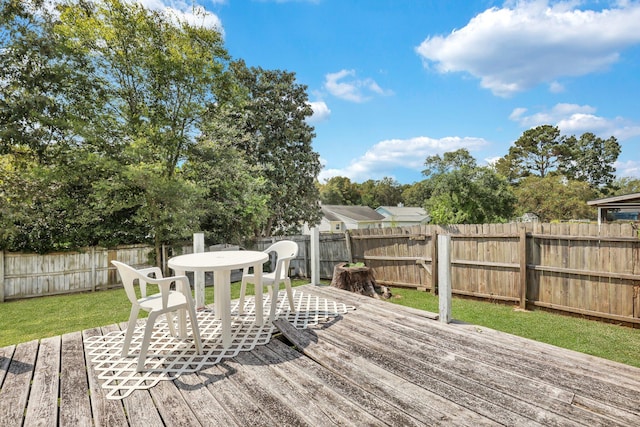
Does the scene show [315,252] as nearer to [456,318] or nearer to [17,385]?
[456,318]

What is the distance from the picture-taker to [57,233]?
7.29 meters

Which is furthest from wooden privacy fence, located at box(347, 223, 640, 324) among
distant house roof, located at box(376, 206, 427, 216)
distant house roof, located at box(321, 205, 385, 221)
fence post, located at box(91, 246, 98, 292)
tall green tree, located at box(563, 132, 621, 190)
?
tall green tree, located at box(563, 132, 621, 190)

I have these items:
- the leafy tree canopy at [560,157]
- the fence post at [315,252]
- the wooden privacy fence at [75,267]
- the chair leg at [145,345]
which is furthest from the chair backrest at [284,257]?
the leafy tree canopy at [560,157]

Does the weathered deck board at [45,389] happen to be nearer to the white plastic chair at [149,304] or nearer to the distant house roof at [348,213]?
the white plastic chair at [149,304]

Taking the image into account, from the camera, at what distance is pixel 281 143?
13.8 m

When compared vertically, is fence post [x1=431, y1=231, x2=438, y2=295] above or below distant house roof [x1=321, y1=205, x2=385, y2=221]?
below

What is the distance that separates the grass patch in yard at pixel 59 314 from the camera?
15.1ft

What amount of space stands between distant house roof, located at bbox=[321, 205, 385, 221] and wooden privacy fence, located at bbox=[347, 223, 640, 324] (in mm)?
17860

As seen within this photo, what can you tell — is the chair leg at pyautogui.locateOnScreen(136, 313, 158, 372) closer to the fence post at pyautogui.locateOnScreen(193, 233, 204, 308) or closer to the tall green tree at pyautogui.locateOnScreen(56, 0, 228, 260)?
the fence post at pyautogui.locateOnScreen(193, 233, 204, 308)

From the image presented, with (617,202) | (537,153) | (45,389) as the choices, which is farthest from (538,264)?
(537,153)

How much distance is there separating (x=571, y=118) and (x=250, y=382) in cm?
3819

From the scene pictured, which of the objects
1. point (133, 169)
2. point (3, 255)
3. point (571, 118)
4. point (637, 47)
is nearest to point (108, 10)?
point (133, 169)

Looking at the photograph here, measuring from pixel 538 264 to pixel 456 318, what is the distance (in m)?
1.85

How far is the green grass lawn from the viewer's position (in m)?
3.89
